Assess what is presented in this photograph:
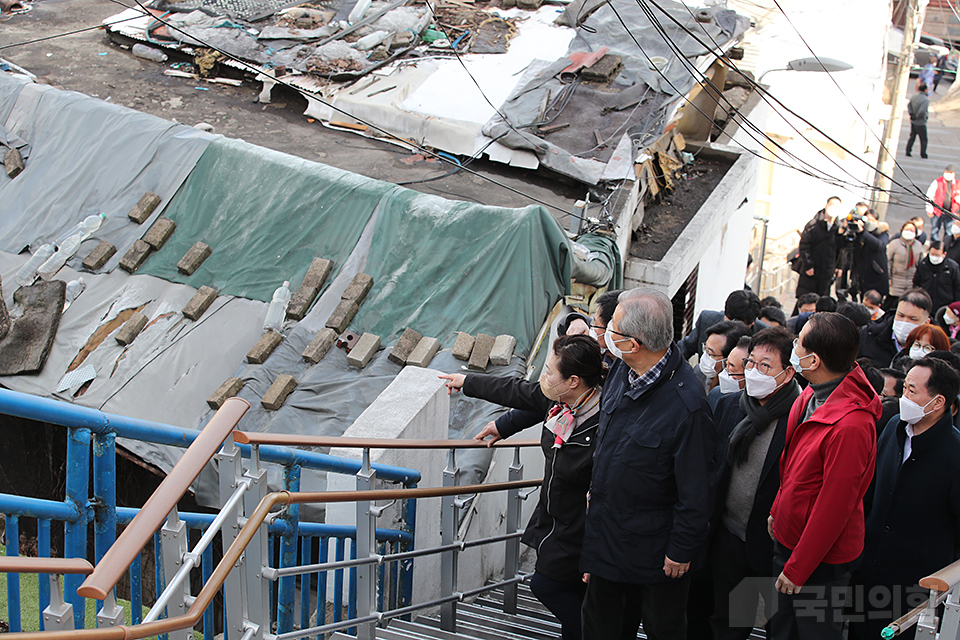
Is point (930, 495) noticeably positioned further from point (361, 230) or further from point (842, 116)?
point (842, 116)

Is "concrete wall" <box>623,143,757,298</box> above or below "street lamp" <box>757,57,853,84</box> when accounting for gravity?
below

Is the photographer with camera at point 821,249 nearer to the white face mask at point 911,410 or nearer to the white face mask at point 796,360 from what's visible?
the white face mask at point 911,410

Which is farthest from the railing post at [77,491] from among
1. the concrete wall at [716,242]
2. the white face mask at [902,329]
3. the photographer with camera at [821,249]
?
the photographer with camera at [821,249]

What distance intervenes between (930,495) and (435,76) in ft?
32.1

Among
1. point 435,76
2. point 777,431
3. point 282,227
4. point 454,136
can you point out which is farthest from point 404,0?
point 777,431

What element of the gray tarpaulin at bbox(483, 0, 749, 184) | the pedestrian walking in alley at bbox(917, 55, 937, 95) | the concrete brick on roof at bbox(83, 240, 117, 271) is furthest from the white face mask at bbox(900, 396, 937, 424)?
the pedestrian walking in alley at bbox(917, 55, 937, 95)

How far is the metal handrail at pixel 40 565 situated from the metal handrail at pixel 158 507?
0.05 m

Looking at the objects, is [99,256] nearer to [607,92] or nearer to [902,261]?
[607,92]

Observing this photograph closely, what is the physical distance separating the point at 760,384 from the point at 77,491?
2.55 metres

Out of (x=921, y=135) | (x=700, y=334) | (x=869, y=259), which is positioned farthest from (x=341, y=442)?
(x=921, y=135)

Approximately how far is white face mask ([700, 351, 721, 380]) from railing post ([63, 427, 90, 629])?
3.44 m

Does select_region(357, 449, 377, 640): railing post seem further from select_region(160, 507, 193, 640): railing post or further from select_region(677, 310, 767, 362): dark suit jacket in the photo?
select_region(677, 310, 767, 362): dark suit jacket

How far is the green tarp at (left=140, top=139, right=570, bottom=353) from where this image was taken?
8141mm

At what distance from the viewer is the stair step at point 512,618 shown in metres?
4.35
